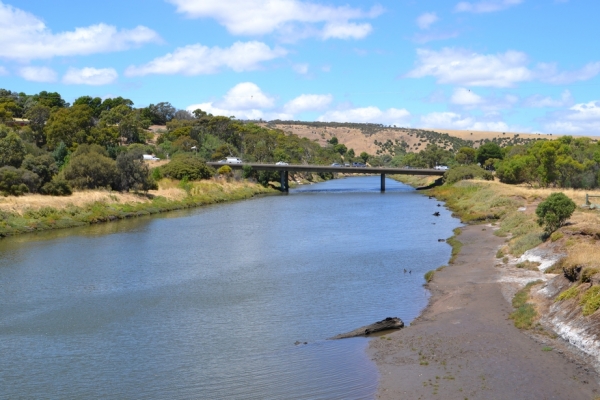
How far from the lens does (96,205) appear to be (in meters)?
71.8

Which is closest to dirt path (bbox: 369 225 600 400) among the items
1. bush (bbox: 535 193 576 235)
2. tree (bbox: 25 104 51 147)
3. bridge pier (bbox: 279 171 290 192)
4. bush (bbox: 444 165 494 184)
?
bush (bbox: 535 193 576 235)

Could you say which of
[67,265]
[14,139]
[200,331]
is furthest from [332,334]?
[14,139]

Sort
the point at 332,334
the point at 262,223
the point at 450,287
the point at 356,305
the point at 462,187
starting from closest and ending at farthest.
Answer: the point at 332,334 < the point at 356,305 < the point at 450,287 < the point at 262,223 < the point at 462,187

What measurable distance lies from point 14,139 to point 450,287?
60556mm

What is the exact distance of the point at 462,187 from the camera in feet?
320

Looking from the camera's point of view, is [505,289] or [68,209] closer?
[505,289]

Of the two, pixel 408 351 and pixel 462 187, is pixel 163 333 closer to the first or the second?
pixel 408 351

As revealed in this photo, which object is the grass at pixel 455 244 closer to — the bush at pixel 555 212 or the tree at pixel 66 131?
the bush at pixel 555 212

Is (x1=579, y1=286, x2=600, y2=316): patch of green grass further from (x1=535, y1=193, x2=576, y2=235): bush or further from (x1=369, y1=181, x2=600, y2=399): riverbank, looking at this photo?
(x1=535, y1=193, x2=576, y2=235): bush

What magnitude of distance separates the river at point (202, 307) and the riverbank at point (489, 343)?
4.17ft

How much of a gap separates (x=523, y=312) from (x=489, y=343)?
3.86 m

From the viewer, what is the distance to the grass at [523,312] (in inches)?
987

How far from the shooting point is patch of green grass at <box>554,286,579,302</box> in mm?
25094

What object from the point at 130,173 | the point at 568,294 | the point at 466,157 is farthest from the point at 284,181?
the point at 568,294
